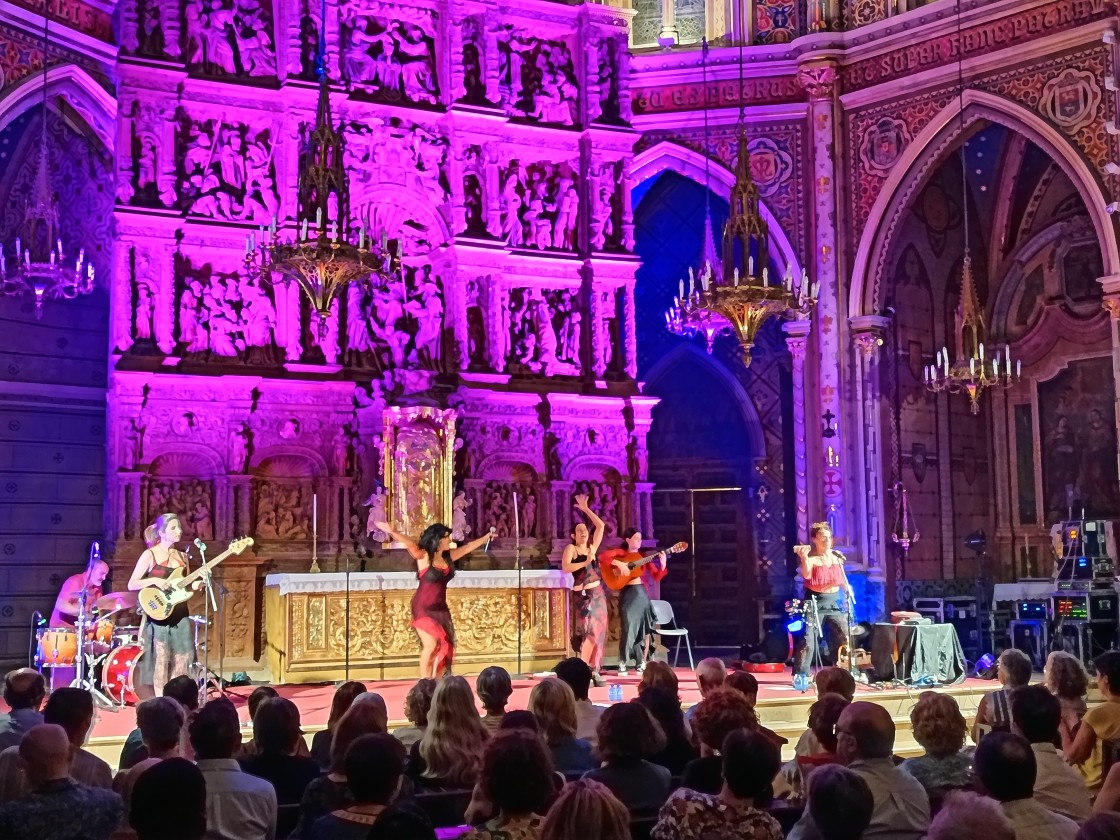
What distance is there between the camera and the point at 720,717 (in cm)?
518

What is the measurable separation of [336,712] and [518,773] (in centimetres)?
262

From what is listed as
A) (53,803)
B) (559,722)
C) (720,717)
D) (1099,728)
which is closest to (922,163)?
(1099,728)

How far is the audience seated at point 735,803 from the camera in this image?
4020 millimetres

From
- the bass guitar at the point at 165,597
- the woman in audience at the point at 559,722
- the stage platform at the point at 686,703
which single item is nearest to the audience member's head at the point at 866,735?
the woman in audience at the point at 559,722

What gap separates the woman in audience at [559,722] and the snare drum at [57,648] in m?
7.06

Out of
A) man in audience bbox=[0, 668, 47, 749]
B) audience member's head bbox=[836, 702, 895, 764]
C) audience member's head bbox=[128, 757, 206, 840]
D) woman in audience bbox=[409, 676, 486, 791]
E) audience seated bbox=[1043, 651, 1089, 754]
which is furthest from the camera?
audience seated bbox=[1043, 651, 1089, 754]

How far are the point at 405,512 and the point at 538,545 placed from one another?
200 cm

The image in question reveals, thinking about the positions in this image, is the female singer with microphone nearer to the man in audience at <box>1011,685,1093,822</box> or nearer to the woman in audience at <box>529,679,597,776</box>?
the woman in audience at <box>529,679,597,776</box>

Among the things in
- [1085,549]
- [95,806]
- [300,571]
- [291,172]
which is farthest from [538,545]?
[95,806]

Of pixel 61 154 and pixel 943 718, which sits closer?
pixel 943 718

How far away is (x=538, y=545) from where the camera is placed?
15.7 meters

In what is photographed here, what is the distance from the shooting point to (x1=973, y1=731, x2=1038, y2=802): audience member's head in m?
4.18

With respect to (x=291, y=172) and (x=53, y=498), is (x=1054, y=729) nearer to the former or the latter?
(x=291, y=172)

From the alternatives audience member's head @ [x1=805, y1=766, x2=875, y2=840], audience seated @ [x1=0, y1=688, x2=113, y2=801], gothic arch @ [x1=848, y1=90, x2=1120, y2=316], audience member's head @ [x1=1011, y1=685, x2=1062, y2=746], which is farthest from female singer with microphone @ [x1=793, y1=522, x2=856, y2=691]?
audience member's head @ [x1=805, y1=766, x2=875, y2=840]
